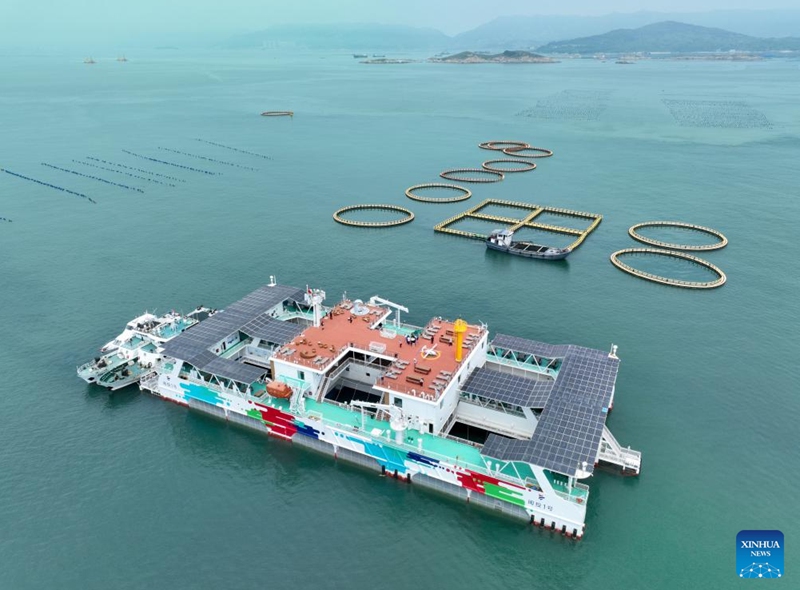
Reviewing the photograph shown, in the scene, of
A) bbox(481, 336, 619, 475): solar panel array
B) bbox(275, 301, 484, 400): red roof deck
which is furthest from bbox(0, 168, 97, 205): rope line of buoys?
bbox(481, 336, 619, 475): solar panel array

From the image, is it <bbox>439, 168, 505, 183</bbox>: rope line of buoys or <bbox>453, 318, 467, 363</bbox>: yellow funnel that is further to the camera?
<bbox>439, 168, 505, 183</bbox>: rope line of buoys

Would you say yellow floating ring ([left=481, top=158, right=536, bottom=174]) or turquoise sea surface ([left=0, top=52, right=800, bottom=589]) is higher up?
yellow floating ring ([left=481, top=158, right=536, bottom=174])

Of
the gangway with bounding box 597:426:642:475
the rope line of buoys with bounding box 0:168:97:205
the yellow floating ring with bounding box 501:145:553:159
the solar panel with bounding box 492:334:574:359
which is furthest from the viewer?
the yellow floating ring with bounding box 501:145:553:159

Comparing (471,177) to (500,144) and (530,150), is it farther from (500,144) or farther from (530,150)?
(500,144)

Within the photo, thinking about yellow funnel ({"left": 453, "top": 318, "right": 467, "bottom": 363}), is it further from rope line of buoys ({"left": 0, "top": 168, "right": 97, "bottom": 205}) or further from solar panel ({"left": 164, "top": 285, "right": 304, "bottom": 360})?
rope line of buoys ({"left": 0, "top": 168, "right": 97, "bottom": 205})

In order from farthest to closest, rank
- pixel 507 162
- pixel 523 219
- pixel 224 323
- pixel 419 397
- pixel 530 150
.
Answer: pixel 530 150
pixel 507 162
pixel 523 219
pixel 224 323
pixel 419 397

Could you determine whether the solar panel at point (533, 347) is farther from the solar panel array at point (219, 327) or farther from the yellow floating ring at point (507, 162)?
the yellow floating ring at point (507, 162)

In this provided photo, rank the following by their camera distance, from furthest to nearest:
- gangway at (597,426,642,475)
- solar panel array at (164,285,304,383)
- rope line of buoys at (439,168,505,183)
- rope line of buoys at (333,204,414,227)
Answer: rope line of buoys at (439,168,505,183) → rope line of buoys at (333,204,414,227) → solar panel array at (164,285,304,383) → gangway at (597,426,642,475)

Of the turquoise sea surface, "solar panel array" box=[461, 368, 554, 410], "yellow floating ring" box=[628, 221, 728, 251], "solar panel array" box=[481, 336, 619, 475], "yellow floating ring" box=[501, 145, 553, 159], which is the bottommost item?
the turquoise sea surface

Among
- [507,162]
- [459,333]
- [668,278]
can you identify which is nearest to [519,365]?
[459,333]
